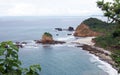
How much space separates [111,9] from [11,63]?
8.36 m

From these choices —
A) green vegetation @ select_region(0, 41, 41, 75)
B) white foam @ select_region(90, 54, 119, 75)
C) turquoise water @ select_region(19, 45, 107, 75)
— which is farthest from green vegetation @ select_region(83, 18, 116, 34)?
green vegetation @ select_region(0, 41, 41, 75)

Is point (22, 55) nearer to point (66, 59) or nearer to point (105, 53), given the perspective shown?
point (66, 59)

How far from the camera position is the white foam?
5138 centimetres

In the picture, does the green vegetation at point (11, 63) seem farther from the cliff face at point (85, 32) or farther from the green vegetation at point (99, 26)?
the cliff face at point (85, 32)

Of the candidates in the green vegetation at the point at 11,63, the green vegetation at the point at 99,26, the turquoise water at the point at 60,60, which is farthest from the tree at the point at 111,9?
the green vegetation at the point at 99,26

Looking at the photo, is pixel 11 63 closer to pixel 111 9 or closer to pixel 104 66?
pixel 111 9

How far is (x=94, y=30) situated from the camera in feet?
333

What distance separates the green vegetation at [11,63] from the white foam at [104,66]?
1831 inches

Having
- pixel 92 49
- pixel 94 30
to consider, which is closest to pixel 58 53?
pixel 92 49

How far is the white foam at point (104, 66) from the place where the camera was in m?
51.4

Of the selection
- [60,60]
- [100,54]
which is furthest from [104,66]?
[100,54]

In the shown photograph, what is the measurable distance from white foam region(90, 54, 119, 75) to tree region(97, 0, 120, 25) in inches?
1531

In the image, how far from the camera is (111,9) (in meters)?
12.5

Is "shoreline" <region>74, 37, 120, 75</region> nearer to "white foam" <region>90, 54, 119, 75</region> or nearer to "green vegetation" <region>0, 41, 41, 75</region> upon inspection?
"white foam" <region>90, 54, 119, 75</region>
